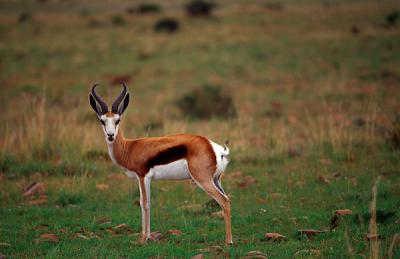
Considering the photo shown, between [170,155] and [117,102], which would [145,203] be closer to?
[170,155]

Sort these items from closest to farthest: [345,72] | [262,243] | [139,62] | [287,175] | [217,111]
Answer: [262,243]
[287,175]
[217,111]
[345,72]
[139,62]

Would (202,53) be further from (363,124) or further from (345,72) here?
(363,124)

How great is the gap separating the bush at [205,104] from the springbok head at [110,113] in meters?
11.2

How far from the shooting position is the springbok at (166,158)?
758 cm

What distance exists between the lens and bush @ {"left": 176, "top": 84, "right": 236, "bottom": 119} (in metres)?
19.7

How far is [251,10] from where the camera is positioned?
43.0 m

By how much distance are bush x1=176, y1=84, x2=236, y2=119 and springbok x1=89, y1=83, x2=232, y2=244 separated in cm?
1117

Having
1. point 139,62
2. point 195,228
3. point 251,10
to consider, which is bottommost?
point 195,228

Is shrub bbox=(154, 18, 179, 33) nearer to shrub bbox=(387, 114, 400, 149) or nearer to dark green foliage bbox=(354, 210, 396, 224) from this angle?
shrub bbox=(387, 114, 400, 149)

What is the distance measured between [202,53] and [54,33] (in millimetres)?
11335

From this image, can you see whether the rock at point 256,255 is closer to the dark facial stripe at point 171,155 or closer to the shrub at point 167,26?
the dark facial stripe at point 171,155

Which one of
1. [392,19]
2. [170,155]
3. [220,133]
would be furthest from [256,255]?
[392,19]

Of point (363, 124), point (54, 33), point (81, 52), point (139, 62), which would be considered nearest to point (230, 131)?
point (363, 124)

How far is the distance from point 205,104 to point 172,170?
12.4 meters
